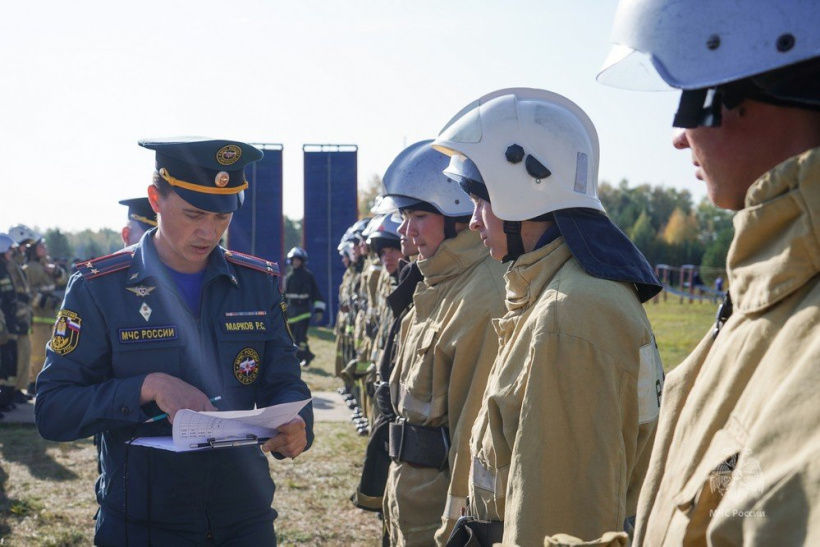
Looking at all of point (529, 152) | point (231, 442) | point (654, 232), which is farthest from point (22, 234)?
point (654, 232)

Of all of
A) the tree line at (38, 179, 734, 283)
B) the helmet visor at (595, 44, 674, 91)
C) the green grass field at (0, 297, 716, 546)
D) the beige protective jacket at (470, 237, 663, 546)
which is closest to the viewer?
the helmet visor at (595, 44, 674, 91)

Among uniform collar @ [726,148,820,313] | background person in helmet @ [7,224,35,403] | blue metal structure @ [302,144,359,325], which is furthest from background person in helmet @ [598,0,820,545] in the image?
blue metal structure @ [302,144,359,325]

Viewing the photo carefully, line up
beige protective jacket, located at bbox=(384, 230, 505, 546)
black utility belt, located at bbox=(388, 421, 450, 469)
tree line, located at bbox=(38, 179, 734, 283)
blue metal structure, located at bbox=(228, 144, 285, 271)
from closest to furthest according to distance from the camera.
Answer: beige protective jacket, located at bbox=(384, 230, 505, 546), black utility belt, located at bbox=(388, 421, 450, 469), blue metal structure, located at bbox=(228, 144, 285, 271), tree line, located at bbox=(38, 179, 734, 283)

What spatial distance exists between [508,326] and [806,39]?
130 centimetres

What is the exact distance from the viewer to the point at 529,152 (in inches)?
108

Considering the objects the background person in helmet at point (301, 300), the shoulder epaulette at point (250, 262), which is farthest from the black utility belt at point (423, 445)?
the background person in helmet at point (301, 300)

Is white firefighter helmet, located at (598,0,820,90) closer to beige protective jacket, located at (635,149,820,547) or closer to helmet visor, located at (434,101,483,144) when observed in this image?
beige protective jacket, located at (635,149,820,547)

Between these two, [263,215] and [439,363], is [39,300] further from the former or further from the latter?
[263,215]

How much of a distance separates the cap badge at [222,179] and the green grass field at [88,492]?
385 cm

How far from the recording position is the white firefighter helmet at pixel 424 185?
4.05 m

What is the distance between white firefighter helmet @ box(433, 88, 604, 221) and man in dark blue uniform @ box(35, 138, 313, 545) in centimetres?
102

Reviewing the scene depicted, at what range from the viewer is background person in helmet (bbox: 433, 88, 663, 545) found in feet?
6.72

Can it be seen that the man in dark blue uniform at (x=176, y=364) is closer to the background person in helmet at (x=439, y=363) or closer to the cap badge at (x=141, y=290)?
the cap badge at (x=141, y=290)

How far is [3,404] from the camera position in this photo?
34.3 feet
